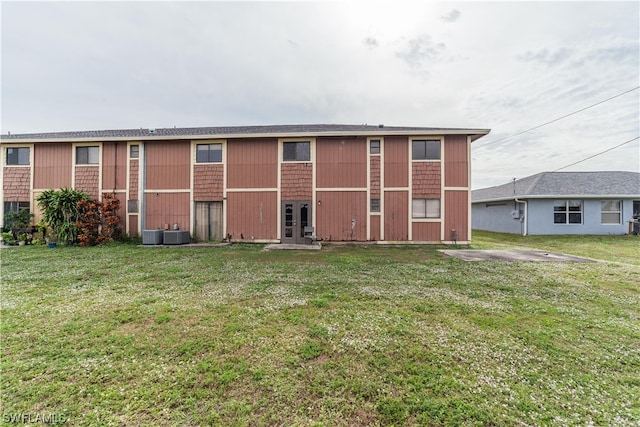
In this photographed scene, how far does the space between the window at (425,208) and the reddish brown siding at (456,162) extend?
3.46ft

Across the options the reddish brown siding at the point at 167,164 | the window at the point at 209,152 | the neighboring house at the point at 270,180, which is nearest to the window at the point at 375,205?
the neighboring house at the point at 270,180

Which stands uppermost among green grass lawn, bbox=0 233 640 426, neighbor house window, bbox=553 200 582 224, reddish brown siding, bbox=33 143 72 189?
reddish brown siding, bbox=33 143 72 189

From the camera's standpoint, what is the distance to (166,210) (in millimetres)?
11602

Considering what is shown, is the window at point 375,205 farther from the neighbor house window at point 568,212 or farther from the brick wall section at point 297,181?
the neighbor house window at point 568,212

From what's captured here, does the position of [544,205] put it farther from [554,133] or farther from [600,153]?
[554,133]

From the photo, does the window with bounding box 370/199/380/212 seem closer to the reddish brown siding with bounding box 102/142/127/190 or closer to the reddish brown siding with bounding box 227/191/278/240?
the reddish brown siding with bounding box 227/191/278/240

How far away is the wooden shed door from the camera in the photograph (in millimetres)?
11578

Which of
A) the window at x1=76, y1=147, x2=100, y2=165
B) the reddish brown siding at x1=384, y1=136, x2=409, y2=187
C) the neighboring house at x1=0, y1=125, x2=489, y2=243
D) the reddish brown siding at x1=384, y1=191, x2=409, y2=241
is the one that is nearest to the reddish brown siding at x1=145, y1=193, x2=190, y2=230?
the neighboring house at x1=0, y1=125, x2=489, y2=243

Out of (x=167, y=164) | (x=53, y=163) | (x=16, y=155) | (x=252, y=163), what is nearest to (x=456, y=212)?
(x=252, y=163)

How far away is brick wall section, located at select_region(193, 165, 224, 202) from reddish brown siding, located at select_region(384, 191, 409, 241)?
7.94 m

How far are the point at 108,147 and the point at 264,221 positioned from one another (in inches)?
331

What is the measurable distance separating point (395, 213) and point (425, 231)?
1606mm

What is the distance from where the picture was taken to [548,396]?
6.52 feet

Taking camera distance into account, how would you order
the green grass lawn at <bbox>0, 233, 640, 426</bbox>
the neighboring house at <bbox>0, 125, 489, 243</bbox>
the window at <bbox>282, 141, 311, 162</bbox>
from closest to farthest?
the green grass lawn at <bbox>0, 233, 640, 426</bbox> → the neighboring house at <bbox>0, 125, 489, 243</bbox> → the window at <bbox>282, 141, 311, 162</bbox>
